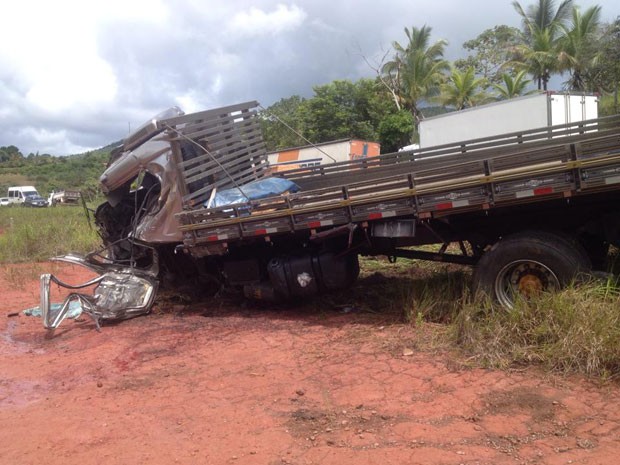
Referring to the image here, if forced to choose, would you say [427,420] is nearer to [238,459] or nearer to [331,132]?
[238,459]

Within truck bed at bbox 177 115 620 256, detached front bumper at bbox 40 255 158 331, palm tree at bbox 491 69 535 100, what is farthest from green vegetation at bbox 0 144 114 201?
truck bed at bbox 177 115 620 256

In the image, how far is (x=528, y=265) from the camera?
5.12 metres

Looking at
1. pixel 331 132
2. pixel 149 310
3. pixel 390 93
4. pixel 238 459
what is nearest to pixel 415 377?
pixel 238 459

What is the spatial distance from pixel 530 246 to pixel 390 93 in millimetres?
29633

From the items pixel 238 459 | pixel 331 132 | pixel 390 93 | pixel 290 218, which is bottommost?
pixel 238 459

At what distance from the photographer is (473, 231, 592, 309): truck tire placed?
191 inches

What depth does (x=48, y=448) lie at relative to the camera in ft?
11.9

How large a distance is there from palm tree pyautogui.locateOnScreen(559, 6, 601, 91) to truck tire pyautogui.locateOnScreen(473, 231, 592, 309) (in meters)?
25.4

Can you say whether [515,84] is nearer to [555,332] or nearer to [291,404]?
[555,332]

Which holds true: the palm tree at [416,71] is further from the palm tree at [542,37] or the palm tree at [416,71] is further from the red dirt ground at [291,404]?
the red dirt ground at [291,404]

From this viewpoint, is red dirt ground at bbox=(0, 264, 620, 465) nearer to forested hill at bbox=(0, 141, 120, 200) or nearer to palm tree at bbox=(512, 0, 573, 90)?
palm tree at bbox=(512, 0, 573, 90)

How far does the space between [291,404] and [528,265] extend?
105 inches

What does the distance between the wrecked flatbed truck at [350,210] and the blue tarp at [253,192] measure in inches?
2.8

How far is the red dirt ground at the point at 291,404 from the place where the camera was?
3279mm
